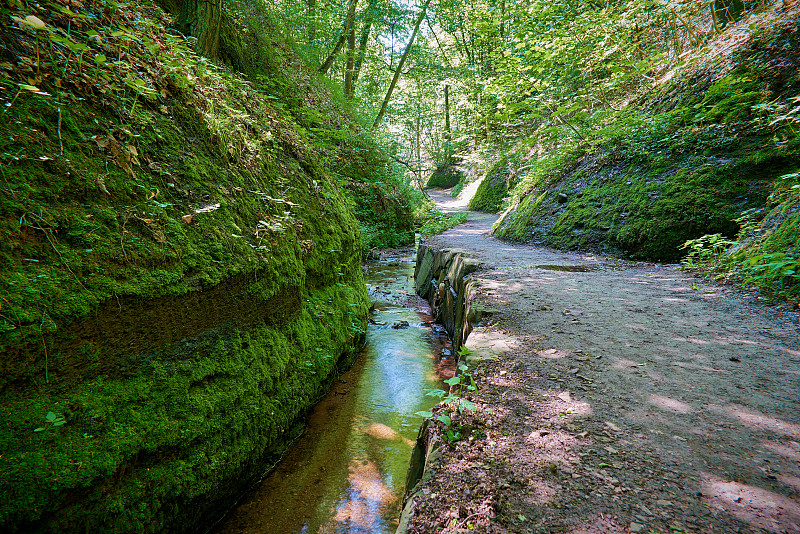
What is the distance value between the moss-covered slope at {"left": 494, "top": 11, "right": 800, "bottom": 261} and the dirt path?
105 inches

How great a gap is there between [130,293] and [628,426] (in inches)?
119

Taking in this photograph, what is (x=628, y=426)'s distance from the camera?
2.12 meters

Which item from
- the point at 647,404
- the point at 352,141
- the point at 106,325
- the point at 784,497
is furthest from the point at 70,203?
the point at 352,141

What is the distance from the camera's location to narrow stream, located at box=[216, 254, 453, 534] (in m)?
2.68

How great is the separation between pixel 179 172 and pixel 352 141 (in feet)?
35.4

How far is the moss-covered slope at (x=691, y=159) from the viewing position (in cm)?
588

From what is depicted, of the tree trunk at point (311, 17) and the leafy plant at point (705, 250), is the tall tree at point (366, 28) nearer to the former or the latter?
the tree trunk at point (311, 17)

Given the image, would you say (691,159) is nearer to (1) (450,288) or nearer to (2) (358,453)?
(1) (450,288)

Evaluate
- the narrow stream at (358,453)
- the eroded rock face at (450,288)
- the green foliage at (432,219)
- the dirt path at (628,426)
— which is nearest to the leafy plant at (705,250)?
the dirt path at (628,426)

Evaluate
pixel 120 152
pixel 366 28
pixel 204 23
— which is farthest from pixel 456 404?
pixel 366 28

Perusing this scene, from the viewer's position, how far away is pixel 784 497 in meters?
1.60

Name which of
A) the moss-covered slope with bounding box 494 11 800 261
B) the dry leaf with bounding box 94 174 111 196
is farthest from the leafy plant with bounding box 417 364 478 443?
the moss-covered slope with bounding box 494 11 800 261

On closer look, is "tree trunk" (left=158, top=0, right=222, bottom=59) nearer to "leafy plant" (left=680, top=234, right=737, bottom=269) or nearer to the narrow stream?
the narrow stream

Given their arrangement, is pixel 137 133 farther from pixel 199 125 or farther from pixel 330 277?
pixel 330 277
